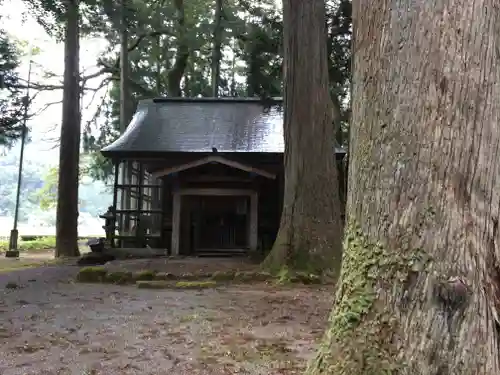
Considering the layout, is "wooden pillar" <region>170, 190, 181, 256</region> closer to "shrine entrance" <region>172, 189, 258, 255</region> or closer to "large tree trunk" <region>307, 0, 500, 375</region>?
"shrine entrance" <region>172, 189, 258, 255</region>

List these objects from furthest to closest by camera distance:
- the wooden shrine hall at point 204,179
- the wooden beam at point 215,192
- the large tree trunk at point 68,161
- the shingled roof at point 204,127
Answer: the large tree trunk at point 68,161
the shingled roof at point 204,127
the wooden shrine hall at point 204,179
the wooden beam at point 215,192

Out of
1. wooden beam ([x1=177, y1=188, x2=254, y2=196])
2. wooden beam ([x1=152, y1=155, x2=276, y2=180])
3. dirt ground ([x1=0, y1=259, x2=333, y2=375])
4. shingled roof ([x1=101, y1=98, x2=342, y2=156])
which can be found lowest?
dirt ground ([x1=0, y1=259, x2=333, y2=375])

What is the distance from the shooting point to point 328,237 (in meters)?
8.79

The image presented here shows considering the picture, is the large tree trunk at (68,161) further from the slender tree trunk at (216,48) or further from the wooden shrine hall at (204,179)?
the slender tree trunk at (216,48)

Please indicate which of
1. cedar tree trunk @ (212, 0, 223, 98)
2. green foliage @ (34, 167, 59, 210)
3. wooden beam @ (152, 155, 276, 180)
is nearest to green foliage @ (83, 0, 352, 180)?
cedar tree trunk @ (212, 0, 223, 98)

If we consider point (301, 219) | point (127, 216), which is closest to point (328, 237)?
point (301, 219)

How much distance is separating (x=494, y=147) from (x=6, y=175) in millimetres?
54984

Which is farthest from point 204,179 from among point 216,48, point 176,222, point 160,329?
point 216,48

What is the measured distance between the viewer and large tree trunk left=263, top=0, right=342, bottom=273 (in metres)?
8.77

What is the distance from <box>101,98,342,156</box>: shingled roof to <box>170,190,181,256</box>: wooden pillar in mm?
→ 1436

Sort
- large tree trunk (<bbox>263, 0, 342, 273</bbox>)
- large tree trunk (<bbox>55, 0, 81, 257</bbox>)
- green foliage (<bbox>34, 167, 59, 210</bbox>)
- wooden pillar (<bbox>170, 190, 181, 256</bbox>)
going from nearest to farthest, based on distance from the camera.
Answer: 1. large tree trunk (<bbox>263, 0, 342, 273</bbox>)
2. wooden pillar (<bbox>170, 190, 181, 256</bbox>)
3. large tree trunk (<bbox>55, 0, 81, 257</bbox>)
4. green foliage (<bbox>34, 167, 59, 210</bbox>)

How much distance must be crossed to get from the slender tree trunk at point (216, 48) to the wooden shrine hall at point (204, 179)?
735cm

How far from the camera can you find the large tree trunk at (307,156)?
877 centimetres

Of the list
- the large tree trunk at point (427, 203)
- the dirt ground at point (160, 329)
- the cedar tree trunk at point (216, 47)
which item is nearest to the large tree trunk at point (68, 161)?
the cedar tree trunk at point (216, 47)
